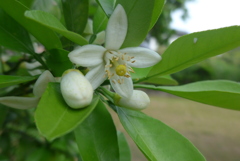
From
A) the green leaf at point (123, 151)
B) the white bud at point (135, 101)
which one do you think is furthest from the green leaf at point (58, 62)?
the green leaf at point (123, 151)

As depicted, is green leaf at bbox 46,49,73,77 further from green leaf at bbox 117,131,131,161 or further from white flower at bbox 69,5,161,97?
green leaf at bbox 117,131,131,161

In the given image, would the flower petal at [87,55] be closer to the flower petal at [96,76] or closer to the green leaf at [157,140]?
the flower petal at [96,76]

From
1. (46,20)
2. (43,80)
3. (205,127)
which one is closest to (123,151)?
(43,80)

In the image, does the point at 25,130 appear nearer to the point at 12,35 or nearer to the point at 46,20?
the point at 12,35

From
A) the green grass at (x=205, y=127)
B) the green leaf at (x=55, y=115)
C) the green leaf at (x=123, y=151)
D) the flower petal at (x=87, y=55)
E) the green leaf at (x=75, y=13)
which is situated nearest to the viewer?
the green leaf at (x=55, y=115)

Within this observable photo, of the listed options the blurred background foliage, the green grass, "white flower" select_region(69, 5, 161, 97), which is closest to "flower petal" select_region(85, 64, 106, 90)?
"white flower" select_region(69, 5, 161, 97)
